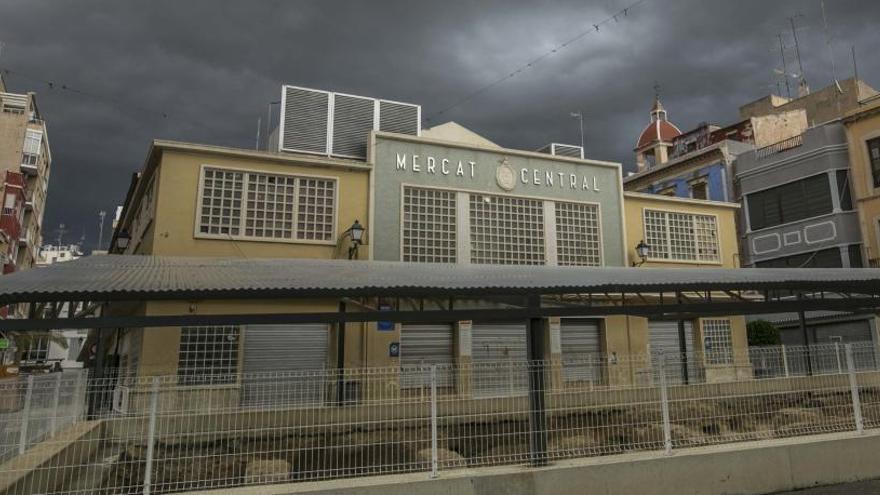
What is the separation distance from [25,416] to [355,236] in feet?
28.7

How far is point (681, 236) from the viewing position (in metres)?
21.0

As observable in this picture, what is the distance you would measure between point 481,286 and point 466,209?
10.3 m

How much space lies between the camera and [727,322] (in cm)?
2078

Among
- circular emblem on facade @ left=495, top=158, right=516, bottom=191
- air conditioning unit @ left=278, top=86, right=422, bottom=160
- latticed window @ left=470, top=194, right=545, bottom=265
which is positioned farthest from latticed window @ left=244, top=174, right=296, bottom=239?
circular emblem on facade @ left=495, top=158, right=516, bottom=191

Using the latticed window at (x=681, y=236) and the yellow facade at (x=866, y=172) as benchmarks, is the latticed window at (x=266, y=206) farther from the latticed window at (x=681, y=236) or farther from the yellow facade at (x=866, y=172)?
the yellow facade at (x=866, y=172)

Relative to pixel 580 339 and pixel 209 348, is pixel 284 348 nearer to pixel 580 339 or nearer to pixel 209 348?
pixel 209 348

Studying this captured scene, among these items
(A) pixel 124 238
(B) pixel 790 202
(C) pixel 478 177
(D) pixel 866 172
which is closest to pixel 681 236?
(B) pixel 790 202

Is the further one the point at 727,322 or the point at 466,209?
the point at 727,322

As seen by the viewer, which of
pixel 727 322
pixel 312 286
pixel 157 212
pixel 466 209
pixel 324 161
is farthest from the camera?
pixel 727 322

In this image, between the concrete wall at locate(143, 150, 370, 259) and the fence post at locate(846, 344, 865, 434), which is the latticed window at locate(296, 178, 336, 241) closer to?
the concrete wall at locate(143, 150, 370, 259)

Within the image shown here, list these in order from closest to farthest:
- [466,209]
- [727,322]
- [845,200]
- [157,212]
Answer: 1. [157,212]
2. [466,209]
3. [727,322]
4. [845,200]

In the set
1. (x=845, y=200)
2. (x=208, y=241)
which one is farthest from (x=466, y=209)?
(x=845, y=200)

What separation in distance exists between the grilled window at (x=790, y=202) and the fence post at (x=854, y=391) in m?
18.5

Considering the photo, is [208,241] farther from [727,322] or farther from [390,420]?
[727,322]
